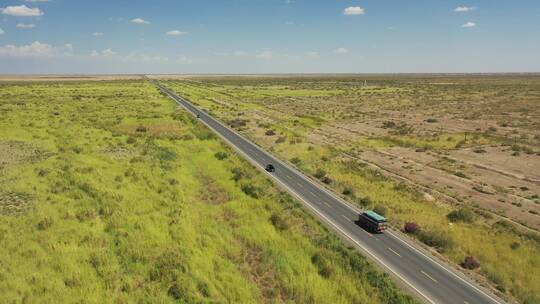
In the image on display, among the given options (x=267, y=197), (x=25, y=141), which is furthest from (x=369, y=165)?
(x=25, y=141)

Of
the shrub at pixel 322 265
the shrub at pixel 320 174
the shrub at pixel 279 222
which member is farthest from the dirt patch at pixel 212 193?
the shrub at pixel 320 174

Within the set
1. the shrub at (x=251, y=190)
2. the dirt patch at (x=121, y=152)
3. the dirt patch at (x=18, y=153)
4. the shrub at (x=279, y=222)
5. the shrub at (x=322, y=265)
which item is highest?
the dirt patch at (x=18, y=153)

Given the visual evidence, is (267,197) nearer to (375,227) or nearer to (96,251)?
(375,227)

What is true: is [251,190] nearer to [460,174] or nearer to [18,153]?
[460,174]

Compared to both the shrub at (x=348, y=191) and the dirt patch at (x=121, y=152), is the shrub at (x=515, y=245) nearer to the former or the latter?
the shrub at (x=348, y=191)

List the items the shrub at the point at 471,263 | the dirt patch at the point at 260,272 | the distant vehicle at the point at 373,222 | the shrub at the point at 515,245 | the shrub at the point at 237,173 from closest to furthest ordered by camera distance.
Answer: the dirt patch at the point at 260,272, the shrub at the point at 471,263, the shrub at the point at 515,245, the distant vehicle at the point at 373,222, the shrub at the point at 237,173

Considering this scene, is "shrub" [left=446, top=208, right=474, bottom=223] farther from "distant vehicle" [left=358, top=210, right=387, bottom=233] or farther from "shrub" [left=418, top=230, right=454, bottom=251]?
"distant vehicle" [left=358, top=210, right=387, bottom=233]
